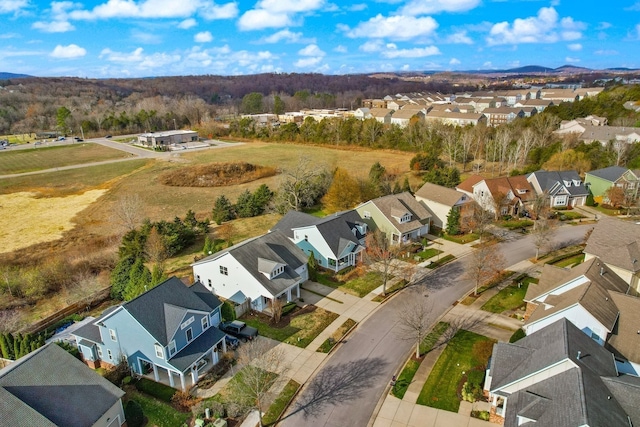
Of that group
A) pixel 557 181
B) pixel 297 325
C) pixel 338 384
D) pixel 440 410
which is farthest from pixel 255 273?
pixel 557 181

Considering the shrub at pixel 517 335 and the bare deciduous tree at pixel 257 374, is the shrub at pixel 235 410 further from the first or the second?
the shrub at pixel 517 335

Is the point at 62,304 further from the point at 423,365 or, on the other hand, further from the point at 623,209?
the point at 623,209

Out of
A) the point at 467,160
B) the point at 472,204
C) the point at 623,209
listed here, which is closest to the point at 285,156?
the point at 467,160

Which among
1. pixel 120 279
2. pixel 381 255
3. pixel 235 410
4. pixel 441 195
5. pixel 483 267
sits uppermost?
pixel 441 195

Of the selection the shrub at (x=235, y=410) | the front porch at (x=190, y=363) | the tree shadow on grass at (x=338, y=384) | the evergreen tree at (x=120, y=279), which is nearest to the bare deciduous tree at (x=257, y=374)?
the shrub at (x=235, y=410)

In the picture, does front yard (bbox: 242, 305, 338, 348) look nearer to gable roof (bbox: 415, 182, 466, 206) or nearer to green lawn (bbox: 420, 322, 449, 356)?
green lawn (bbox: 420, 322, 449, 356)

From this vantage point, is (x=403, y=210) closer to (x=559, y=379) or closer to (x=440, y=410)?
(x=440, y=410)

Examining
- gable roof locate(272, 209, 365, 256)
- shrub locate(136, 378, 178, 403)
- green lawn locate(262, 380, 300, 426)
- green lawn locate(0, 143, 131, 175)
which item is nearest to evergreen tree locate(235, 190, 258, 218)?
gable roof locate(272, 209, 365, 256)
